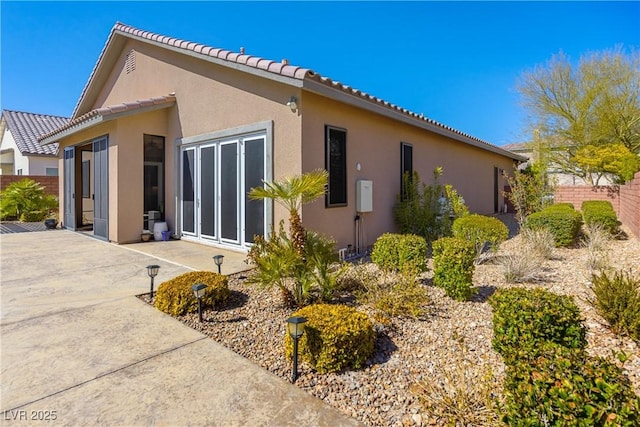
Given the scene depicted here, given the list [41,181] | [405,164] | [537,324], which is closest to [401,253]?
[537,324]

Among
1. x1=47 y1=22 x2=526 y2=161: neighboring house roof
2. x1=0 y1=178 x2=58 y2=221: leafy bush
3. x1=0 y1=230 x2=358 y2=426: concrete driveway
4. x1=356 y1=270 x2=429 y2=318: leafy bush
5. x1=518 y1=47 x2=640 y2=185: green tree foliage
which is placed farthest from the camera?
x1=518 y1=47 x2=640 y2=185: green tree foliage

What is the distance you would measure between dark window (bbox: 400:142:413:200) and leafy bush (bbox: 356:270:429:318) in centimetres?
589

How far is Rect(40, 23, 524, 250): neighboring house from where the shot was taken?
780cm

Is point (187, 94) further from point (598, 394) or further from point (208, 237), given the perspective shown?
point (598, 394)

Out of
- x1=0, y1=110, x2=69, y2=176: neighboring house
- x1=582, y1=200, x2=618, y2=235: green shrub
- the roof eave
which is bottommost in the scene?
x1=582, y1=200, x2=618, y2=235: green shrub

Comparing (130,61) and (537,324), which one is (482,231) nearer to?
(537,324)

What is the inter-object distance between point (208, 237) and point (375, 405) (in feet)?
25.5

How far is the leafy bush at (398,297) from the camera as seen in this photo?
4.59 metres

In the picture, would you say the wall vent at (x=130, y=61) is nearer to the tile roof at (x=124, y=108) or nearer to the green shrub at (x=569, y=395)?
the tile roof at (x=124, y=108)

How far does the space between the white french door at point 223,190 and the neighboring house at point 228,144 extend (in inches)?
1.3

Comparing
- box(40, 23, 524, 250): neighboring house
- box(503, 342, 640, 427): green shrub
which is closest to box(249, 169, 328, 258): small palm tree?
box(40, 23, 524, 250): neighboring house

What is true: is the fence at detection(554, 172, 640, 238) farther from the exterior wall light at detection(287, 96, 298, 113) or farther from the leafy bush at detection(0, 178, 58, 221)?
the leafy bush at detection(0, 178, 58, 221)

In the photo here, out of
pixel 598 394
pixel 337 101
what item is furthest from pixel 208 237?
pixel 598 394

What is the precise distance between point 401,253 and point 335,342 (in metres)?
3.06
